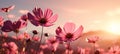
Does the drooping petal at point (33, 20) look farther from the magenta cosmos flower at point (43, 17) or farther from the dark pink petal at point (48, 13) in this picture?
the dark pink petal at point (48, 13)

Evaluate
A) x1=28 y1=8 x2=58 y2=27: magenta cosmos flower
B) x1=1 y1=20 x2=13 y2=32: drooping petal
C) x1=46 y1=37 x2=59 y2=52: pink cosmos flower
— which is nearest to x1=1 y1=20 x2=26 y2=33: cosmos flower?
x1=1 y1=20 x2=13 y2=32: drooping petal

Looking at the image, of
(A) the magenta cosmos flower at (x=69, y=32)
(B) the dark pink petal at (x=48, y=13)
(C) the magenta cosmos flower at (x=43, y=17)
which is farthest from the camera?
(B) the dark pink petal at (x=48, y=13)

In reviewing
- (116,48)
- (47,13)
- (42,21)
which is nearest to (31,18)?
(42,21)

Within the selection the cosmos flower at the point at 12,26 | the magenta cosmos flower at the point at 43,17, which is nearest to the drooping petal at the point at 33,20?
the magenta cosmos flower at the point at 43,17

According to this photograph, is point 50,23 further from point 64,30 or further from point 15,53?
point 15,53

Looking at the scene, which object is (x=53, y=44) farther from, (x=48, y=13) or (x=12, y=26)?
(x=12, y=26)

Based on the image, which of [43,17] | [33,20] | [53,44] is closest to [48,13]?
[43,17]

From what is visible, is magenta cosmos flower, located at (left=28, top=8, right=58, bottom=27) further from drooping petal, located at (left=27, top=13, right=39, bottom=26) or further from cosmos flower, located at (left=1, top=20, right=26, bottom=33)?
cosmos flower, located at (left=1, top=20, right=26, bottom=33)
